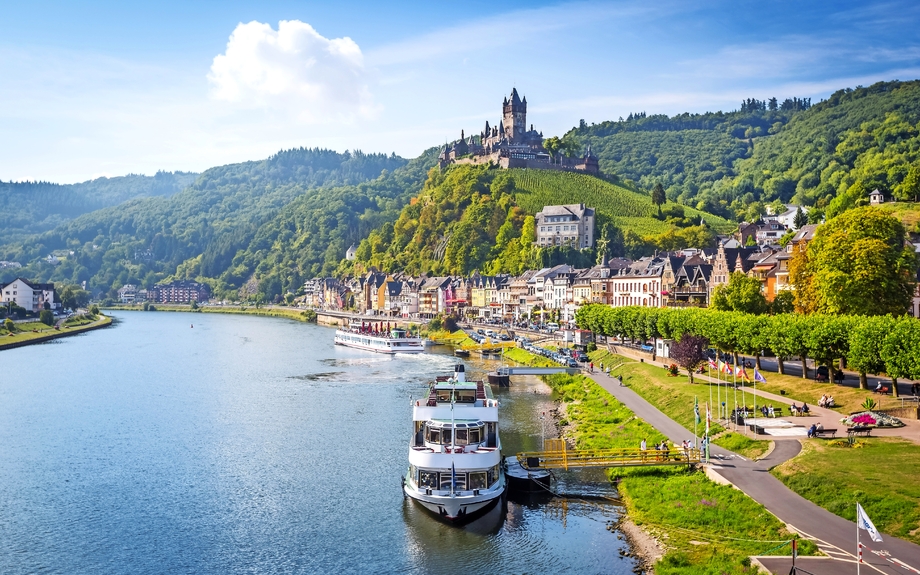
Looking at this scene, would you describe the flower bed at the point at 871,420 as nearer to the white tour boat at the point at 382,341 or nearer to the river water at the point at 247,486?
the river water at the point at 247,486

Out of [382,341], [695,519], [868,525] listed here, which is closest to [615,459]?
[695,519]

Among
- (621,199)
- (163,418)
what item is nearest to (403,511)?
(163,418)

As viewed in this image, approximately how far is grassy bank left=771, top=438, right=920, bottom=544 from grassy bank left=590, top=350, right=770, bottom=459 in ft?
9.87

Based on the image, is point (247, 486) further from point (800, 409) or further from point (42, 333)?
point (42, 333)

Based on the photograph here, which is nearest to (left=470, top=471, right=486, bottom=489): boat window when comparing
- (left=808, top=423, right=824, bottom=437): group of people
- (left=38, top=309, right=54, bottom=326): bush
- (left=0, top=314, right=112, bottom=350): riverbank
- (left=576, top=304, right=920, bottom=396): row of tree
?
(left=808, top=423, right=824, bottom=437): group of people

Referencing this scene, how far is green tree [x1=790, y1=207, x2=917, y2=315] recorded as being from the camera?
6125 centimetres

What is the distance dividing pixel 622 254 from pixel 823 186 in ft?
215

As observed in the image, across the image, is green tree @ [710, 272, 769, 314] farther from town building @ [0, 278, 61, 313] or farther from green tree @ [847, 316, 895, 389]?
town building @ [0, 278, 61, 313]

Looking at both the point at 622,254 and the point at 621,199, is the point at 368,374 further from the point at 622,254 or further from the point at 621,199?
the point at 621,199

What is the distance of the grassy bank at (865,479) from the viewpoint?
1193 inches

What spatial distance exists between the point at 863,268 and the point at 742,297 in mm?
14317

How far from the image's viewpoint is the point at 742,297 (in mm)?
74875

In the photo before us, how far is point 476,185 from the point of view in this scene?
198m

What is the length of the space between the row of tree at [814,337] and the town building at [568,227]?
Answer: 8024cm
